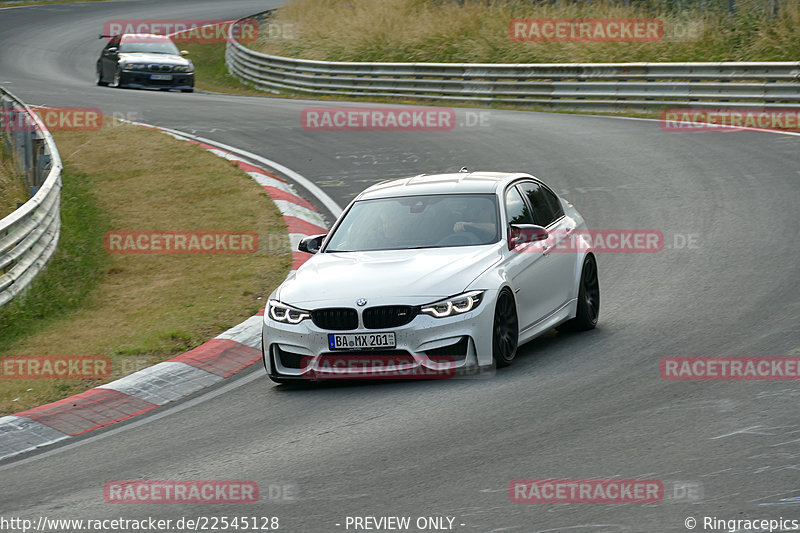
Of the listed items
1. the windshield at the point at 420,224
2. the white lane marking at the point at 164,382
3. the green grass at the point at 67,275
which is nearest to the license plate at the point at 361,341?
the windshield at the point at 420,224

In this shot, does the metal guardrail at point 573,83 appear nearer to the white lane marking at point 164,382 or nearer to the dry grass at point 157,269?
the dry grass at point 157,269

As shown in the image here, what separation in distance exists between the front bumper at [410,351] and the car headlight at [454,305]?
0.12ft

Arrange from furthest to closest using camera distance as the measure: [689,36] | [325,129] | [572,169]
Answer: [689,36]
[325,129]
[572,169]

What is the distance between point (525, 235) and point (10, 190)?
31.3ft

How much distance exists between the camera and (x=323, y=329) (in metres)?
8.45

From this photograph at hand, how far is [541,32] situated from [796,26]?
750 cm

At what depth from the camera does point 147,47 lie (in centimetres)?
3400

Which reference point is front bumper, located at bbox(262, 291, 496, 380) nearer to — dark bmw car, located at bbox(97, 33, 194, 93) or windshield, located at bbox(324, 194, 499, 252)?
windshield, located at bbox(324, 194, 499, 252)

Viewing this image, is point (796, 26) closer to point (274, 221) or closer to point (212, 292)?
point (274, 221)

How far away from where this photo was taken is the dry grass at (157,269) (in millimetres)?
10281

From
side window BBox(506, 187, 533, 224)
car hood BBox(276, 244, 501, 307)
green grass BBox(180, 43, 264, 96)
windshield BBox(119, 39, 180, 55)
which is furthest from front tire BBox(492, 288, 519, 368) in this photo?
green grass BBox(180, 43, 264, 96)

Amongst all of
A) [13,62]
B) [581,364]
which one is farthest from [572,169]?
[13,62]

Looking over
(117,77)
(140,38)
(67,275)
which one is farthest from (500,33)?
(67,275)

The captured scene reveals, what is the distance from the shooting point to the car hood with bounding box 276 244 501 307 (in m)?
8.42
